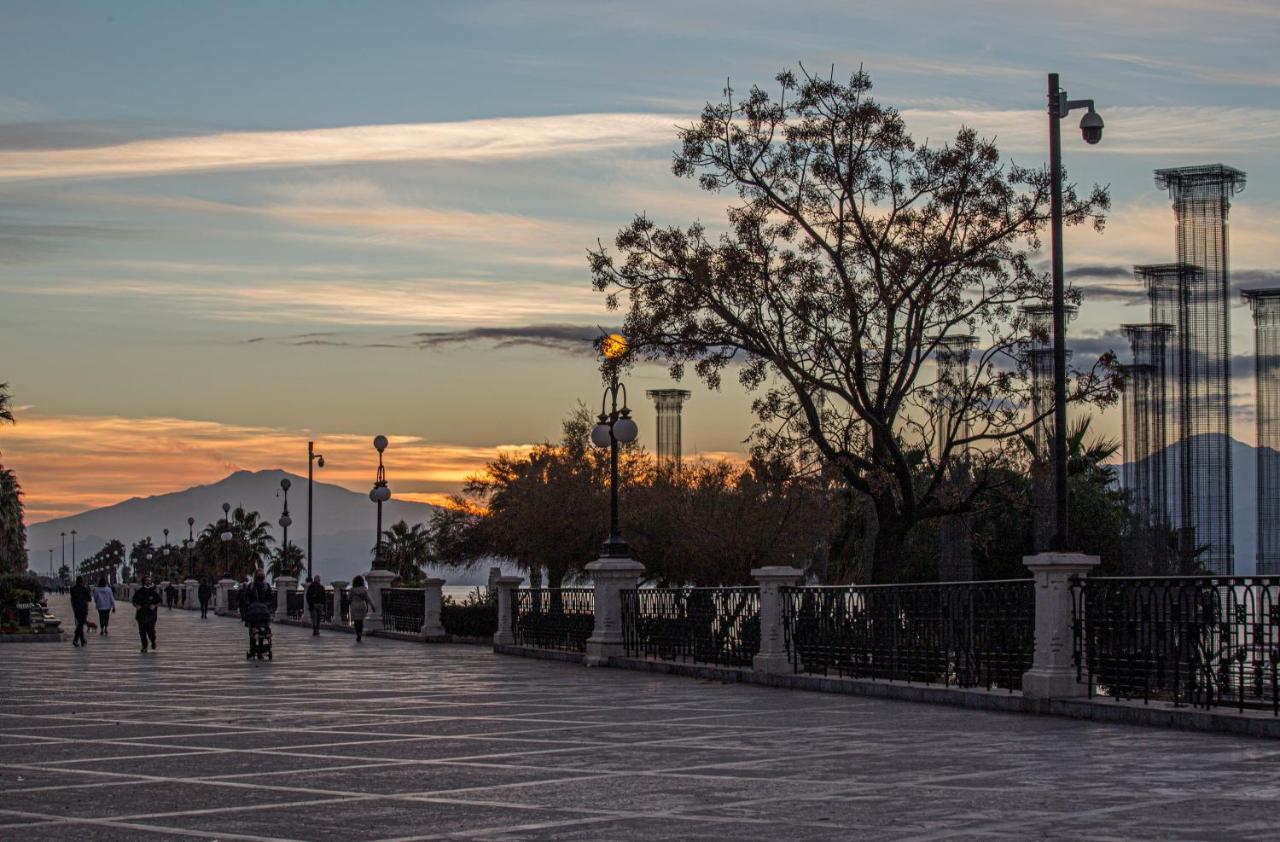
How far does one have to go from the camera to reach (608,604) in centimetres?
2783

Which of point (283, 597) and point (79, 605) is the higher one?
point (79, 605)

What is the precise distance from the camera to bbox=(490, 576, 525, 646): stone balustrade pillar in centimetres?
3313

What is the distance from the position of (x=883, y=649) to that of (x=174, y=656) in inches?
660

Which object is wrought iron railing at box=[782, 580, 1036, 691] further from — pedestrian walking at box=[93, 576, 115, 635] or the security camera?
pedestrian walking at box=[93, 576, 115, 635]

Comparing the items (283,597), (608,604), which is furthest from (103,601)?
(608,604)

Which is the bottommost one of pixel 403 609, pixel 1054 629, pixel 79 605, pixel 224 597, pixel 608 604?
pixel 224 597

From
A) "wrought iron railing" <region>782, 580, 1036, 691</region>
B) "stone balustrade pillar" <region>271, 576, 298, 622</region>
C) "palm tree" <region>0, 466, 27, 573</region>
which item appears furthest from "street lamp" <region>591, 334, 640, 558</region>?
"palm tree" <region>0, 466, 27, 573</region>

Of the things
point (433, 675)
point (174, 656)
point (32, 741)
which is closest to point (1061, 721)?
point (32, 741)

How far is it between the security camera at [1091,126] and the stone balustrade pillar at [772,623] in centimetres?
729

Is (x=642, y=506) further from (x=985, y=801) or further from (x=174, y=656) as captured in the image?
(x=985, y=801)

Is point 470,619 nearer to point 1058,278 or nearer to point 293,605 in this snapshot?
point 293,605

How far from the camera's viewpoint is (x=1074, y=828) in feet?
29.7

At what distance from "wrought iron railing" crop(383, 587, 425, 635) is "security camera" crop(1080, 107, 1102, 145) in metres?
24.0

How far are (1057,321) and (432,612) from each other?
22618 mm
